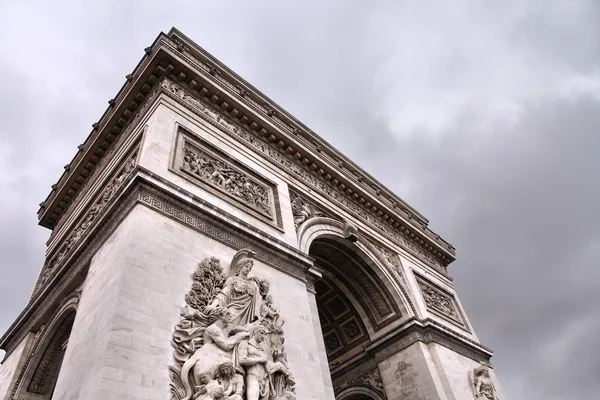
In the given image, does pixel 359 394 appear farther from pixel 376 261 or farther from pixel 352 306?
pixel 376 261

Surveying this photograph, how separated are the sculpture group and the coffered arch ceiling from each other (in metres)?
5.09

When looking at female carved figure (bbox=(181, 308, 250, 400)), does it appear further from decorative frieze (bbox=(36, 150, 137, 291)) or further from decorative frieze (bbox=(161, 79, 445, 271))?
decorative frieze (bbox=(161, 79, 445, 271))

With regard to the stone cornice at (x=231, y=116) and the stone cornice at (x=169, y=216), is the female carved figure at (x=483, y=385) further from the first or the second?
the stone cornice at (x=169, y=216)

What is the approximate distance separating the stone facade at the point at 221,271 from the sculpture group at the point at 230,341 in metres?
0.03

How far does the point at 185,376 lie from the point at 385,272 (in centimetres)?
844

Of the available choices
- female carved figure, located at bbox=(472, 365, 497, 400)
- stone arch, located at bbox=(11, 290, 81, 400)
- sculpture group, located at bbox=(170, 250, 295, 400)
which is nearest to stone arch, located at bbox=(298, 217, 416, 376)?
female carved figure, located at bbox=(472, 365, 497, 400)

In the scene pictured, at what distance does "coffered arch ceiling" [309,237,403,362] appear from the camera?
13.1 metres

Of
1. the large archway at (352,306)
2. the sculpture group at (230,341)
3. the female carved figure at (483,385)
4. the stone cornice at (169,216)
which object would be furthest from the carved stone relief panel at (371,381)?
the sculpture group at (230,341)

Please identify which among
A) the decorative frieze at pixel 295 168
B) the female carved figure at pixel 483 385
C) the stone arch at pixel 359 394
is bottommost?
the female carved figure at pixel 483 385

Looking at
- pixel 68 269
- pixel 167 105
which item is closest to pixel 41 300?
pixel 68 269

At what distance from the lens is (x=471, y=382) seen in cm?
1233

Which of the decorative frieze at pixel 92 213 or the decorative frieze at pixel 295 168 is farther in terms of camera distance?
the decorative frieze at pixel 295 168

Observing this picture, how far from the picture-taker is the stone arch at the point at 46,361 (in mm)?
9031

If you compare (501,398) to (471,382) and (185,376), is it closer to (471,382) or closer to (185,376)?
(471,382)
